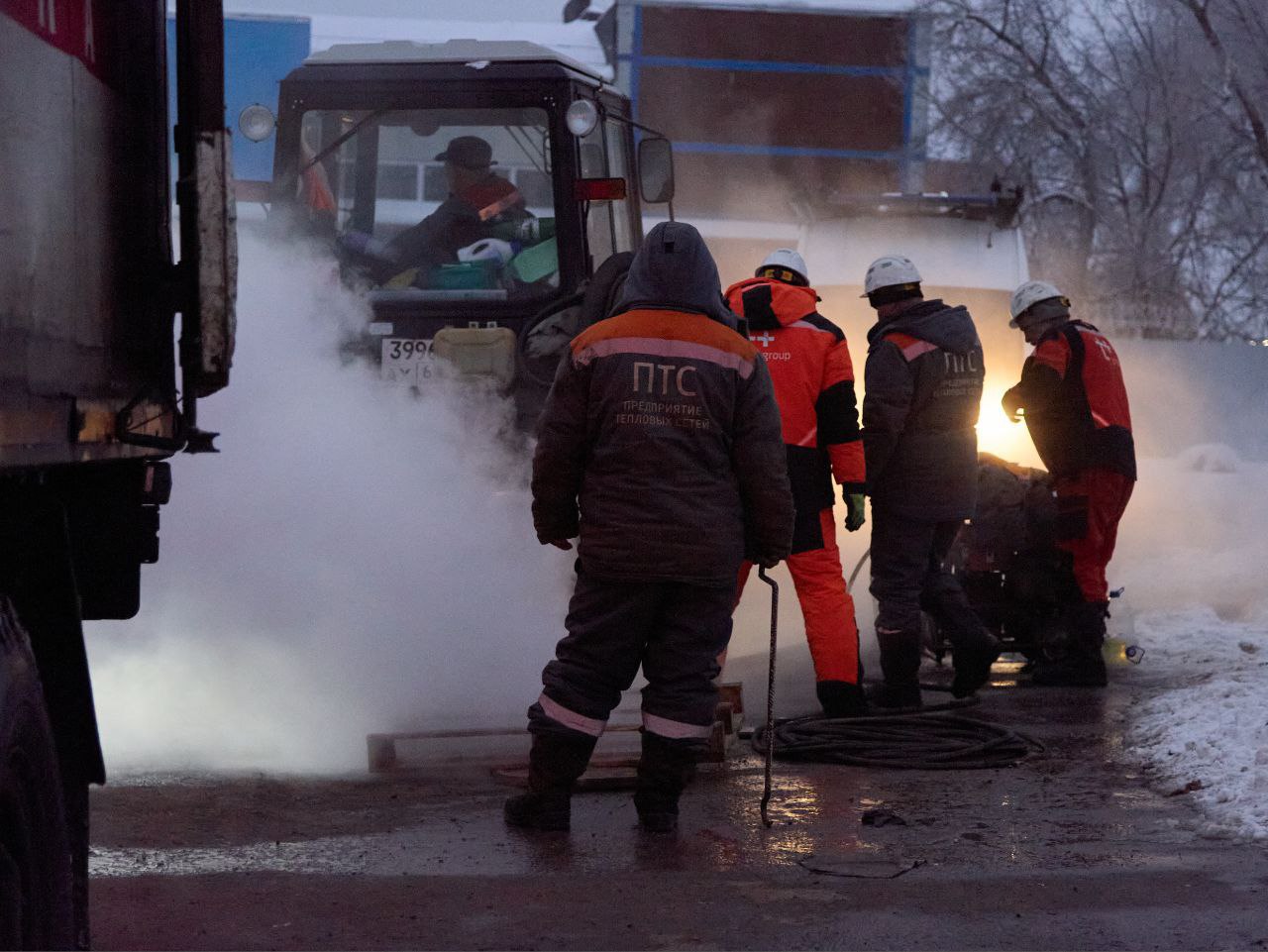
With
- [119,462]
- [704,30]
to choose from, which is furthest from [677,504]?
[704,30]

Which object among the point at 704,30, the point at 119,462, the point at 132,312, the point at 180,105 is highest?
the point at 704,30

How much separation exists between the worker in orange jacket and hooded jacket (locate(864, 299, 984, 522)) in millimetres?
451

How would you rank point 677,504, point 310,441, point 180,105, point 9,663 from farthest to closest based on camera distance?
point 310,441
point 677,504
point 180,105
point 9,663

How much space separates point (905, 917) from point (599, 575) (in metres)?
1.43

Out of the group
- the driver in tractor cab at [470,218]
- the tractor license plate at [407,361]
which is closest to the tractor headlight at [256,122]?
the driver in tractor cab at [470,218]

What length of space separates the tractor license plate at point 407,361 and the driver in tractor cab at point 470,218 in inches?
13.8

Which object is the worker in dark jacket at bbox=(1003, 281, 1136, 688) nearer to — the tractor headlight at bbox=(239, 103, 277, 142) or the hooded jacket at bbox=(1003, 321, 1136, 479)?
the hooded jacket at bbox=(1003, 321, 1136, 479)

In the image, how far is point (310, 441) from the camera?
6762 millimetres

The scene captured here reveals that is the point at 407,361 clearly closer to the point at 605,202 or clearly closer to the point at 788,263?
the point at 605,202

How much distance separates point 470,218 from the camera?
7980 millimetres

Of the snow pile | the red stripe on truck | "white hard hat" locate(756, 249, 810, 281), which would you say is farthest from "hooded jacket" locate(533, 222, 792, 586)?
"white hard hat" locate(756, 249, 810, 281)

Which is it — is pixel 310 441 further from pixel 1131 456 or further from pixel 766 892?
pixel 1131 456

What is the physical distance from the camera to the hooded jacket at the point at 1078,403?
8.31 meters

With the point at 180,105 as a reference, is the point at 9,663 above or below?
below
